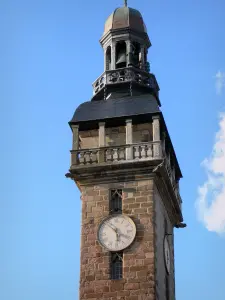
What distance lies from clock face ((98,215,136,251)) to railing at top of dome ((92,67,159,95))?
6303 millimetres

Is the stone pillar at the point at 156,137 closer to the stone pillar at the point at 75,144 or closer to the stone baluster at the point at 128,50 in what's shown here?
the stone pillar at the point at 75,144

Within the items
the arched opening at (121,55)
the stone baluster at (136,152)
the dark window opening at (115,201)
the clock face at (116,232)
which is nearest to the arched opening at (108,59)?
the arched opening at (121,55)

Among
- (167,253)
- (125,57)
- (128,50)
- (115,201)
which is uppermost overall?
(128,50)

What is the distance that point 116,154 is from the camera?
1141 inches

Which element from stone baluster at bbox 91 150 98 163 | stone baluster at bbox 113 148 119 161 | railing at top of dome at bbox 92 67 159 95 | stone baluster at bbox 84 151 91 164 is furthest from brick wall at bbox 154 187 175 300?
railing at top of dome at bbox 92 67 159 95

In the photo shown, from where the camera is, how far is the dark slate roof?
1169 inches

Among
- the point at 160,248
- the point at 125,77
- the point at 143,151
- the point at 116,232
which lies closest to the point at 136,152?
the point at 143,151

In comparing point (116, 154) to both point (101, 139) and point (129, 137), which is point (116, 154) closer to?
point (129, 137)

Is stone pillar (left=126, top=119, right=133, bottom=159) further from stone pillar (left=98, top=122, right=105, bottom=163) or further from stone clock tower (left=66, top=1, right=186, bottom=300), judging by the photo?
stone pillar (left=98, top=122, right=105, bottom=163)

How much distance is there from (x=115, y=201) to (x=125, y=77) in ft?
18.6

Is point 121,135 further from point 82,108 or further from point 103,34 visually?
point 103,34

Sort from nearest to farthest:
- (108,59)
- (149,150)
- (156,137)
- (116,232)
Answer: (116,232)
(149,150)
(156,137)
(108,59)

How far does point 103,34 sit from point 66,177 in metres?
7.60

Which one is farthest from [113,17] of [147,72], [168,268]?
[168,268]
